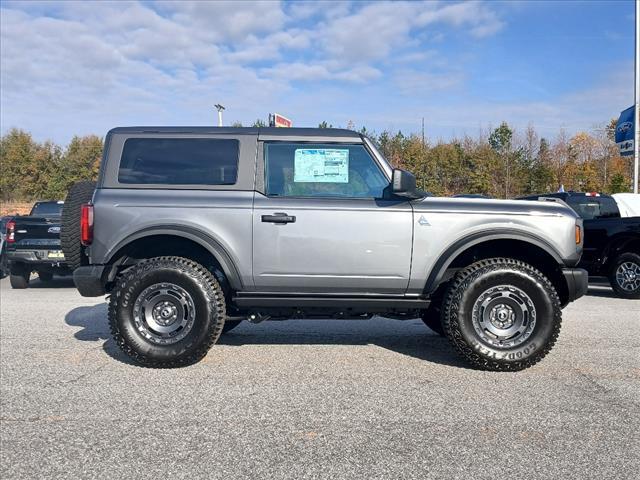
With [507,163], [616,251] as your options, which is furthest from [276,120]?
[507,163]

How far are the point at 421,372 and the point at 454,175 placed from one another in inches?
1086

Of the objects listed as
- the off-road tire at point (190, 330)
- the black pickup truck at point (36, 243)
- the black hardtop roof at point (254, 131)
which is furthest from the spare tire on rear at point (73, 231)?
the black pickup truck at point (36, 243)

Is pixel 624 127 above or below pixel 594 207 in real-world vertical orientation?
above

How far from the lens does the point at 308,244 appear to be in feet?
15.1

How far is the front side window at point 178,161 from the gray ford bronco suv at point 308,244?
11 mm

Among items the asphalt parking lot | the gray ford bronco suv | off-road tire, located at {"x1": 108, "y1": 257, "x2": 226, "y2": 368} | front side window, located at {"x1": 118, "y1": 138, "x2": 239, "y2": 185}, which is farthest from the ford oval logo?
off-road tire, located at {"x1": 108, "y1": 257, "x2": 226, "y2": 368}

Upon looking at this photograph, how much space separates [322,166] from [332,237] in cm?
69

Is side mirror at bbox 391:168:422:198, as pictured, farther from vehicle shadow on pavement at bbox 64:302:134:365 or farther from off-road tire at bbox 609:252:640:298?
off-road tire at bbox 609:252:640:298

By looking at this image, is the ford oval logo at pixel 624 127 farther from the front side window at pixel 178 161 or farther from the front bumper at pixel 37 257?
the front bumper at pixel 37 257

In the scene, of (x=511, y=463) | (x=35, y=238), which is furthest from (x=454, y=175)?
(x=511, y=463)

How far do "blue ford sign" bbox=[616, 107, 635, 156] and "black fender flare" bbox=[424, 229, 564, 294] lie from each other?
14.7 metres

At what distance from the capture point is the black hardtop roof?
4.83 metres

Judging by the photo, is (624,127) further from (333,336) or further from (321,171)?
(321,171)

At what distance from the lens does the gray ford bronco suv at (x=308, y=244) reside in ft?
15.1
